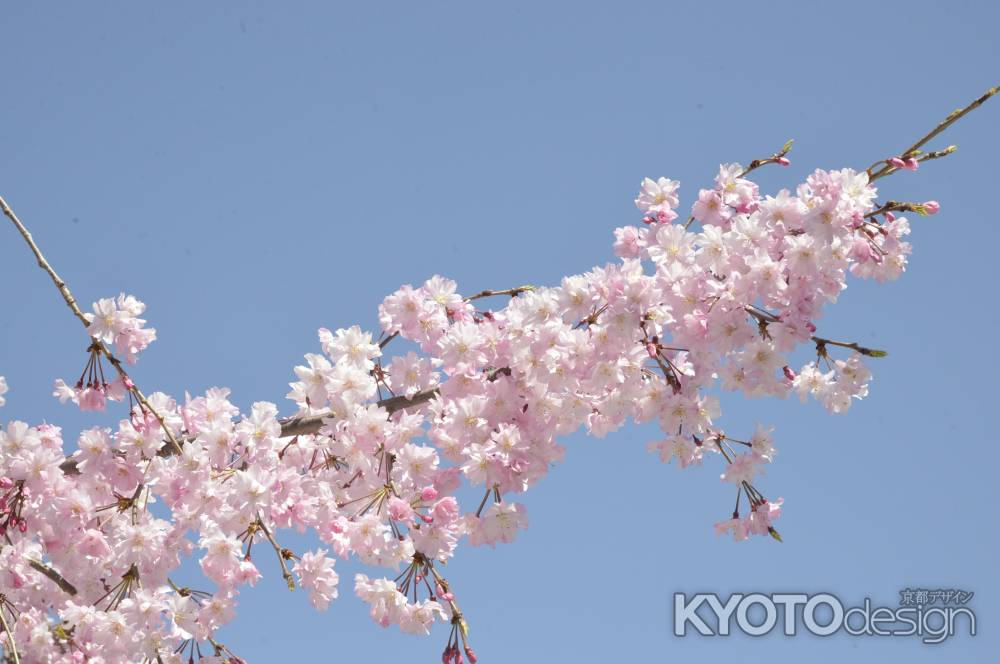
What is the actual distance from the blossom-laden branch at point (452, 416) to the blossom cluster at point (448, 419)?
0.01 m

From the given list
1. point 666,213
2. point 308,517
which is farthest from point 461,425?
point 666,213

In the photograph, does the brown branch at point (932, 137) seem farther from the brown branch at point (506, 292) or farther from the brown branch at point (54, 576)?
the brown branch at point (54, 576)

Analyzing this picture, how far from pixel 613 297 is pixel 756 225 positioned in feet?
2.45

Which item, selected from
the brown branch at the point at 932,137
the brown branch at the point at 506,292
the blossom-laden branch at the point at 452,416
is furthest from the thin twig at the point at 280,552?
the brown branch at the point at 932,137

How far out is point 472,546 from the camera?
4.94m

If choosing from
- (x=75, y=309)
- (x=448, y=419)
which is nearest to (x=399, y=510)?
(x=448, y=419)

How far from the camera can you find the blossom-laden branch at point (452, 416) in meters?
4.72

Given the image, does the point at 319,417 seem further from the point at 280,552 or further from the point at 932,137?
the point at 932,137

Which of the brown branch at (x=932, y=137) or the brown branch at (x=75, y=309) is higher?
the brown branch at (x=932, y=137)

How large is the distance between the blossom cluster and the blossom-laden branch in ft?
0.03

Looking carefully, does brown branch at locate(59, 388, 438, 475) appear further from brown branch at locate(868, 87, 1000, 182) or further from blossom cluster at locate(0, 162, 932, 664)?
brown branch at locate(868, 87, 1000, 182)

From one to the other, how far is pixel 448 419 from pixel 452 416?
3 centimetres

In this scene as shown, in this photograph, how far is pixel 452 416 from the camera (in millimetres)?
4875

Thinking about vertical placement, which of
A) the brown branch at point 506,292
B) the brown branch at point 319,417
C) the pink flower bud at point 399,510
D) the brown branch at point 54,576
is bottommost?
the brown branch at point 54,576
